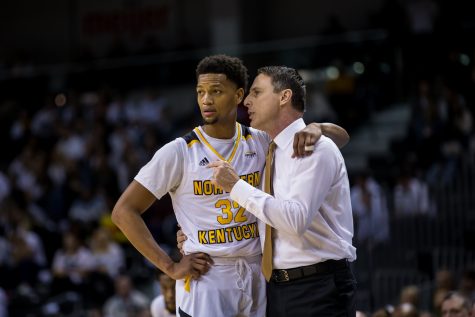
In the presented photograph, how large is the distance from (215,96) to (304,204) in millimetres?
898

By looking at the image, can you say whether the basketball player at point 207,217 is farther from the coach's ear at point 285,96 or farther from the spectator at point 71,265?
the spectator at point 71,265

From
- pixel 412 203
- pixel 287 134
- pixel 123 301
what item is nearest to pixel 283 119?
pixel 287 134

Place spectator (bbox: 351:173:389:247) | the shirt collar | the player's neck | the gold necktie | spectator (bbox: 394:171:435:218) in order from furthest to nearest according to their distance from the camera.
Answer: spectator (bbox: 394:171:435:218) < spectator (bbox: 351:173:389:247) < the player's neck < the shirt collar < the gold necktie

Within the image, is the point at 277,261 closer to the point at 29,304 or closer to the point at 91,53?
the point at 29,304

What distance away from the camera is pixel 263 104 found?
18.3 feet

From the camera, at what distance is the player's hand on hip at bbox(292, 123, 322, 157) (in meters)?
5.39

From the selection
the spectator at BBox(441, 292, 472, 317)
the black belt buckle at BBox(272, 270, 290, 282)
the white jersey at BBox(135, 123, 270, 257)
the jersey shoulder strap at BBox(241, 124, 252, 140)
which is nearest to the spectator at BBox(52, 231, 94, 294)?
the spectator at BBox(441, 292, 472, 317)

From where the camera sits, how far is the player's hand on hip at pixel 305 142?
5.39 m

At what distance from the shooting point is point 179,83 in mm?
18844

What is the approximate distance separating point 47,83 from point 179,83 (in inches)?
112

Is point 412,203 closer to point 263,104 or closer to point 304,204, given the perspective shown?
point 263,104

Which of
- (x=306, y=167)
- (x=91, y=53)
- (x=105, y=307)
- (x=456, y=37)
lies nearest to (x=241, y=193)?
(x=306, y=167)

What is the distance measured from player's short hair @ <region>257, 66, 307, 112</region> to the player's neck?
1.28 ft

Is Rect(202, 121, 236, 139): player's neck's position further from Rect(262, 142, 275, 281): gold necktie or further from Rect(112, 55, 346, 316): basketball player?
Rect(262, 142, 275, 281): gold necktie
